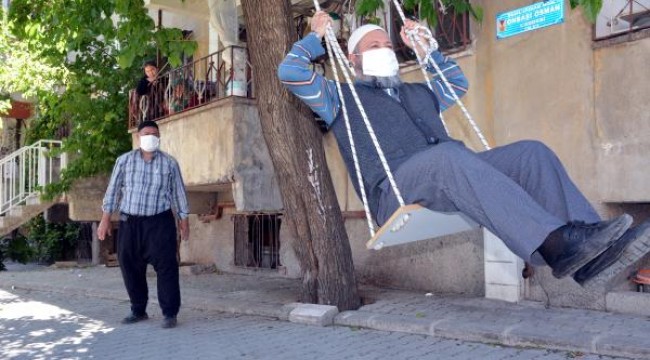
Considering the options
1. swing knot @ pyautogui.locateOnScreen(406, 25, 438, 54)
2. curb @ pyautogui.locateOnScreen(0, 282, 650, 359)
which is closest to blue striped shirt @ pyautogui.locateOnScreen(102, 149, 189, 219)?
curb @ pyautogui.locateOnScreen(0, 282, 650, 359)

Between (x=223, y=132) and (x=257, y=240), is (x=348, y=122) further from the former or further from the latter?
(x=257, y=240)

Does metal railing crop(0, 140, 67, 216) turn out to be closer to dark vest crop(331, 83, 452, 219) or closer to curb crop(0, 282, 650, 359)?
curb crop(0, 282, 650, 359)

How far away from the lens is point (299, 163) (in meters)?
6.71

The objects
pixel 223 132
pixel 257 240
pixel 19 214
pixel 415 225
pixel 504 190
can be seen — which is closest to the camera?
pixel 504 190

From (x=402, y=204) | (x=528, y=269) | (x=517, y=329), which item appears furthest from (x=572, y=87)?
(x=402, y=204)

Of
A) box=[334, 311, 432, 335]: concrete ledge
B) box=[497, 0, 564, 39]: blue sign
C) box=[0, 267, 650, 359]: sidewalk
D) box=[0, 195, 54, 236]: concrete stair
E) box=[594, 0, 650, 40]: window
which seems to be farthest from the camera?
box=[0, 195, 54, 236]: concrete stair

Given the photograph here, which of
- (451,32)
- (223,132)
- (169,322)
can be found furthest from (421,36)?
(223,132)

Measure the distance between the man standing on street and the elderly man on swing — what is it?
263 centimetres

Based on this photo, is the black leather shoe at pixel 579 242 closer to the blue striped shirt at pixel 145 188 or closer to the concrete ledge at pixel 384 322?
the concrete ledge at pixel 384 322

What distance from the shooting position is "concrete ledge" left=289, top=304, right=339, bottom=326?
21.1 ft

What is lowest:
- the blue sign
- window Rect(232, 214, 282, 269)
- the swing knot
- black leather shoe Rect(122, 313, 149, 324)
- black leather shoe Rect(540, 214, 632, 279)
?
black leather shoe Rect(122, 313, 149, 324)

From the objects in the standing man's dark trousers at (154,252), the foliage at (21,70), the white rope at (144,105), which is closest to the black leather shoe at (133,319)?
the standing man's dark trousers at (154,252)

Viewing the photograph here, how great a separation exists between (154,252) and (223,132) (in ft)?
10.2

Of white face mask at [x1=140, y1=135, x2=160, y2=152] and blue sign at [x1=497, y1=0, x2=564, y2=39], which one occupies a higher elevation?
blue sign at [x1=497, y1=0, x2=564, y2=39]
